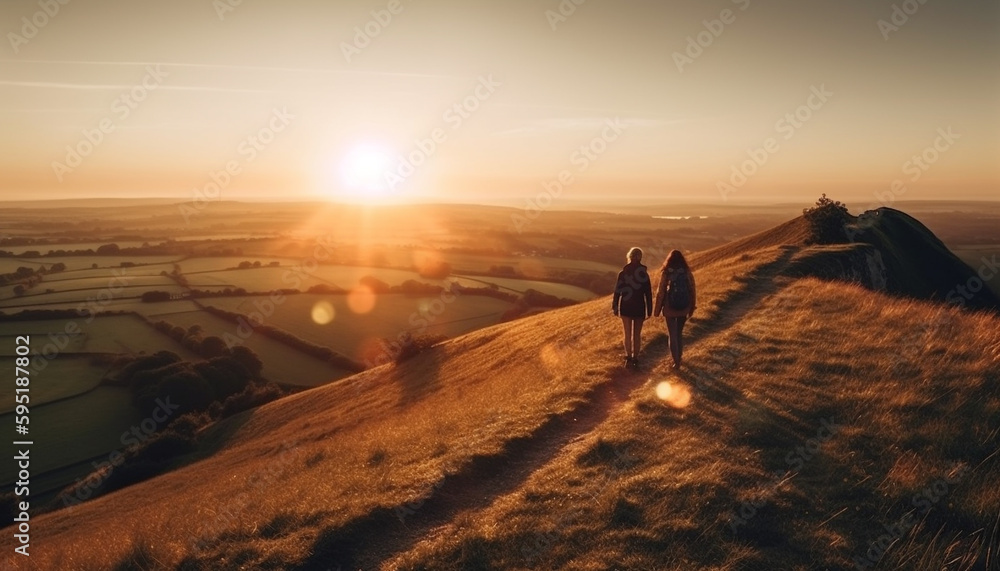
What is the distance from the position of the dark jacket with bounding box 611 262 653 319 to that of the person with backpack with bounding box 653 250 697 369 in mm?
453

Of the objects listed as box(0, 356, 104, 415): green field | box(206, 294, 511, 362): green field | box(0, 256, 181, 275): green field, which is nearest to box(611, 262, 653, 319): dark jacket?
box(206, 294, 511, 362): green field

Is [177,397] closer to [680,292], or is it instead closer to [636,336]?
[636,336]

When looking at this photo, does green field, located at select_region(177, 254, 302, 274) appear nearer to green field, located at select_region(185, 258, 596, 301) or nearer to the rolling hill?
green field, located at select_region(185, 258, 596, 301)

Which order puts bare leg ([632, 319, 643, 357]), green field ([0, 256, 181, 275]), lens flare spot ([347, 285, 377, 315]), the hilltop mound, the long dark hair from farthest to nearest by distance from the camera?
1. green field ([0, 256, 181, 275])
2. lens flare spot ([347, 285, 377, 315])
3. the hilltop mound
4. bare leg ([632, 319, 643, 357])
5. the long dark hair

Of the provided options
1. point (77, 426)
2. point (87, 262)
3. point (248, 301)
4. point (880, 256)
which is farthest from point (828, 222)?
point (87, 262)

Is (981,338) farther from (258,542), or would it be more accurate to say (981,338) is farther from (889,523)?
(258,542)

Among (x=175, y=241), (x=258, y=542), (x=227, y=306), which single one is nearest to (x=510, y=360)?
(x=258, y=542)

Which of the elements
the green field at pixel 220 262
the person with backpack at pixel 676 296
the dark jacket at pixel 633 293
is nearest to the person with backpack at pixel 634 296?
the dark jacket at pixel 633 293

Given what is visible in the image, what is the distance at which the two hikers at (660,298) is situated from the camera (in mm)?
14344

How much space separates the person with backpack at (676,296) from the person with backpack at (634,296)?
1.49 ft

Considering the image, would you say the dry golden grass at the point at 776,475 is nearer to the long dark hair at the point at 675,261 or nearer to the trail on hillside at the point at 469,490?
the trail on hillside at the point at 469,490

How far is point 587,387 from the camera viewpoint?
45.1 feet

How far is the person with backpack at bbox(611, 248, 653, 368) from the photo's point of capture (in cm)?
1478

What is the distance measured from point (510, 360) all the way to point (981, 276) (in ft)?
110
